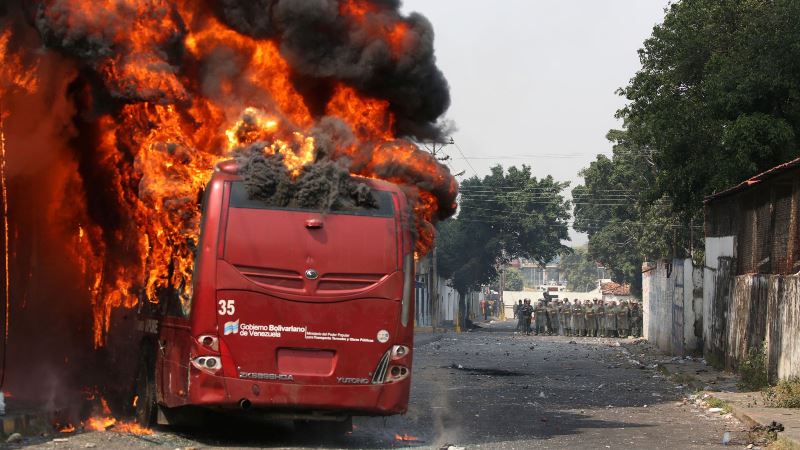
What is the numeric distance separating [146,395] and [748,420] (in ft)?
25.1

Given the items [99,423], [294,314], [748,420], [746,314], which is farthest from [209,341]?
[746,314]

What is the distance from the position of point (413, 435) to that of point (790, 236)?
36.0 ft

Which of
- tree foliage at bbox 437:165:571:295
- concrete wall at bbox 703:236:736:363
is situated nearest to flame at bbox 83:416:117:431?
concrete wall at bbox 703:236:736:363

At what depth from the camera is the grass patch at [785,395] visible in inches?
626

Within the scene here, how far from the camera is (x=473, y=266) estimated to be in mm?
77875

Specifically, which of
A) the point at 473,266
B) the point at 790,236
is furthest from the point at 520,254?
the point at 790,236

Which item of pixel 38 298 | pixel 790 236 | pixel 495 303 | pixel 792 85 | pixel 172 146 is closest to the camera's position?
pixel 172 146

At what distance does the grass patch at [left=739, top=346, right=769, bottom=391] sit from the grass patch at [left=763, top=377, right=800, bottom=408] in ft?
6.56

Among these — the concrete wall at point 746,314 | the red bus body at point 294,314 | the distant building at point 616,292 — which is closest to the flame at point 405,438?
the red bus body at point 294,314

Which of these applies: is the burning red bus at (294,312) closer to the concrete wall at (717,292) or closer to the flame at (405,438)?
the flame at (405,438)

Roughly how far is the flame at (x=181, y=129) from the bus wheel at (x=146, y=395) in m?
0.49

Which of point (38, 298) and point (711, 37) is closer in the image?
point (38, 298)

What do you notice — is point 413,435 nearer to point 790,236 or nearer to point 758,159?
point 790,236

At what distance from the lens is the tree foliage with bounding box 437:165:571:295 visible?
77.6 metres
